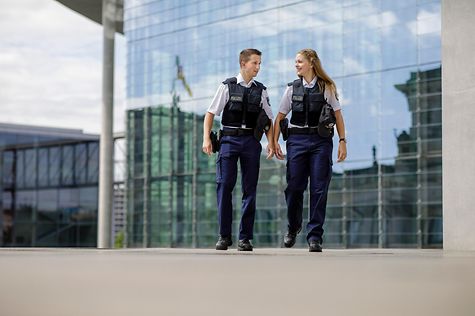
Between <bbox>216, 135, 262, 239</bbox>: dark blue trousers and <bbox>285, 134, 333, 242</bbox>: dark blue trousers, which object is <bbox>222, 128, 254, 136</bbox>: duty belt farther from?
<bbox>285, 134, 333, 242</bbox>: dark blue trousers

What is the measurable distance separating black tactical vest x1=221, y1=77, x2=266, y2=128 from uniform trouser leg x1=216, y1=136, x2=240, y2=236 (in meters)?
0.19

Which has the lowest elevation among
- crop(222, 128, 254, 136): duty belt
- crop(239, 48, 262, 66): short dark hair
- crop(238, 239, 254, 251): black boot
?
crop(238, 239, 254, 251): black boot

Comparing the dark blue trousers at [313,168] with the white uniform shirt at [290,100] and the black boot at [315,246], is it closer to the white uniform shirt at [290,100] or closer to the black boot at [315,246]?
the black boot at [315,246]

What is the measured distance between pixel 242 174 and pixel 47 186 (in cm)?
4968

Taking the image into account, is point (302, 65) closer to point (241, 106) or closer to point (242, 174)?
point (241, 106)

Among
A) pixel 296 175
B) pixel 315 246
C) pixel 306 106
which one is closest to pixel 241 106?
pixel 306 106

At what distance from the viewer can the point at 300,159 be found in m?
8.31

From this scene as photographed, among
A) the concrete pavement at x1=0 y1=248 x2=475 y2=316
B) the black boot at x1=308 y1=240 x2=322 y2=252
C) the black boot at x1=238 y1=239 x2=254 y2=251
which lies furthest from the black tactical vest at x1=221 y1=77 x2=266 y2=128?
the concrete pavement at x1=0 y1=248 x2=475 y2=316

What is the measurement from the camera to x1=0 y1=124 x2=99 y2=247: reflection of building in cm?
5478

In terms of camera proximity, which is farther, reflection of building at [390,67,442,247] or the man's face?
reflection of building at [390,67,442,247]

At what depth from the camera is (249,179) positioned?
841cm

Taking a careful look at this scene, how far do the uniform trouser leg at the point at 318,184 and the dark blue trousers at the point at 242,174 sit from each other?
1.75ft

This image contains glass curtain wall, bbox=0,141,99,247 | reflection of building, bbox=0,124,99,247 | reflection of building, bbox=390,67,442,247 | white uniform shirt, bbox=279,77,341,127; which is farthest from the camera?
glass curtain wall, bbox=0,141,99,247

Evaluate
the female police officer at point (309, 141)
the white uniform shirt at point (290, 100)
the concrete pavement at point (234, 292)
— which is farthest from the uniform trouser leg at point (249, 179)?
the concrete pavement at point (234, 292)
